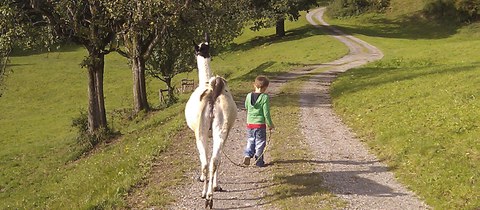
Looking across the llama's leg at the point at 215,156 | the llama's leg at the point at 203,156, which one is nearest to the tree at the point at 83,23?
the llama's leg at the point at 203,156

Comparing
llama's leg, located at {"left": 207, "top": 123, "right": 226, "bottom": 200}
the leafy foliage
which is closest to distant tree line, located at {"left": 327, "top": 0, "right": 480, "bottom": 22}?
the leafy foliage

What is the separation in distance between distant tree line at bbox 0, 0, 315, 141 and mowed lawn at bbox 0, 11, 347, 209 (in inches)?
119

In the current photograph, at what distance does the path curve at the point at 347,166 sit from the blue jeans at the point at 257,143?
54.7 inches

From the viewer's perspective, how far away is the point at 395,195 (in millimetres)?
9625

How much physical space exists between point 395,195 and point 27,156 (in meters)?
23.3

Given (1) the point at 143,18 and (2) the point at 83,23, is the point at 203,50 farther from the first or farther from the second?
(2) the point at 83,23

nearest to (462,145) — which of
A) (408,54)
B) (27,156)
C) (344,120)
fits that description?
(344,120)

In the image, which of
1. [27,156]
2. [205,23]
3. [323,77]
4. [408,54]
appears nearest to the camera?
[205,23]

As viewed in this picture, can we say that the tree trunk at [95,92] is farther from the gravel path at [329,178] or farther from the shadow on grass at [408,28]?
the shadow on grass at [408,28]

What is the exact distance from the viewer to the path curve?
9.41 meters

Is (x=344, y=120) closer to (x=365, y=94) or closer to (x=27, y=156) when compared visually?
(x=365, y=94)

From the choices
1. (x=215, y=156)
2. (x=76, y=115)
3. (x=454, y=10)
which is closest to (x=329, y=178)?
(x=215, y=156)

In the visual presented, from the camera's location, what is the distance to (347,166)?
11.8 meters

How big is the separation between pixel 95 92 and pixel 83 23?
11.5 ft
